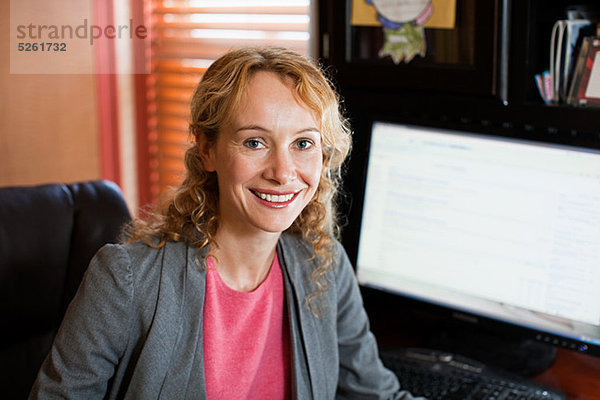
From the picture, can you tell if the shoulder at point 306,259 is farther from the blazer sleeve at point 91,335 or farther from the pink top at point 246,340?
the blazer sleeve at point 91,335

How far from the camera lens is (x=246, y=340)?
1.25m

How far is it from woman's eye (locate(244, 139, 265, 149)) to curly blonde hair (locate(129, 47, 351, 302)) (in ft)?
0.17

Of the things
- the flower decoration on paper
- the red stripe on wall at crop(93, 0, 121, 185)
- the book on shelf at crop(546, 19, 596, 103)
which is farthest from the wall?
the book on shelf at crop(546, 19, 596, 103)

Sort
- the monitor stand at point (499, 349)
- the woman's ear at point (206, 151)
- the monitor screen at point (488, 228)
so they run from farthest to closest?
the monitor stand at point (499, 349) → the monitor screen at point (488, 228) → the woman's ear at point (206, 151)

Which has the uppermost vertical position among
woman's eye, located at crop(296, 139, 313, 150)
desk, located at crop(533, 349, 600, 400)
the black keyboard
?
woman's eye, located at crop(296, 139, 313, 150)

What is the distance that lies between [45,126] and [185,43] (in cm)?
52

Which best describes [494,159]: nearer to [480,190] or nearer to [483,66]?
[480,190]

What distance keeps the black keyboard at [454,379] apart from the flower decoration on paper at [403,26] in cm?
59

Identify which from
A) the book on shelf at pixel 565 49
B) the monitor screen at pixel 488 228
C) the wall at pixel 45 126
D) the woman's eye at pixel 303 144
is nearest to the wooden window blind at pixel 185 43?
the wall at pixel 45 126

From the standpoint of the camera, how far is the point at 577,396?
1.33 meters

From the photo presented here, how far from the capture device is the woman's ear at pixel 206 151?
1.20 meters

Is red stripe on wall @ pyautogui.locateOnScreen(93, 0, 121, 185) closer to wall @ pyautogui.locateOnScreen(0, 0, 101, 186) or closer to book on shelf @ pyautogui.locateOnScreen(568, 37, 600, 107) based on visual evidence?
wall @ pyautogui.locateOnScreen(0, 0, 101, 186)

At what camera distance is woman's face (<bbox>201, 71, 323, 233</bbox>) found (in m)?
1.12

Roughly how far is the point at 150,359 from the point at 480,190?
68 cm
